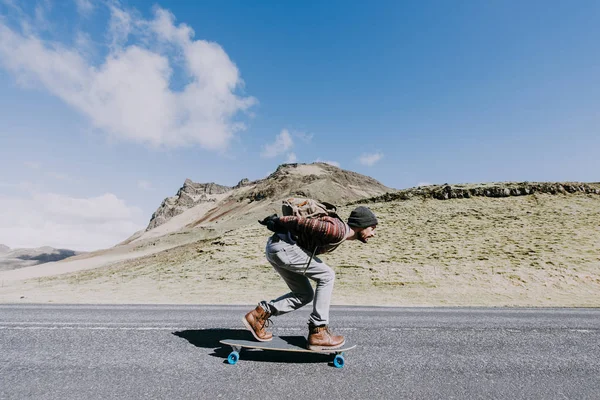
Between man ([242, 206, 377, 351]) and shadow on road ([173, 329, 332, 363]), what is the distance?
0.24 metres

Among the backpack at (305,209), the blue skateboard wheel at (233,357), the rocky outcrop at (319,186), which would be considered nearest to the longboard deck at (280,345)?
the blue skateboard wheel at (233,357)

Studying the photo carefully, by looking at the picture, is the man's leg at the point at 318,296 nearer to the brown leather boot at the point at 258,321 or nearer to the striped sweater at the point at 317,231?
the striped sweater at the point at 317,231

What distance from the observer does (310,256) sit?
14.3 feet

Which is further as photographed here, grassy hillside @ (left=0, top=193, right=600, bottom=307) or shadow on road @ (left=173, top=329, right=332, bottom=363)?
grassy hillside @ (left=0, top=193, right=600, bottom=307)

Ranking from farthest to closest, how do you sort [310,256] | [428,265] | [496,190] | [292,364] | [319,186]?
1. [319,186]
2. [496,190]
3. [428,265]
4. [310,256]
5. [292,364]

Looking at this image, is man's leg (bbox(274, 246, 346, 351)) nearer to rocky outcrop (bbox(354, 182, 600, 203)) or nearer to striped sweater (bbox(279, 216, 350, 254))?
striped sweater (bbox(279, 216, 350, 254))

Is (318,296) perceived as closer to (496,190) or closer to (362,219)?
(362,219)

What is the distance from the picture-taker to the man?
165 inches

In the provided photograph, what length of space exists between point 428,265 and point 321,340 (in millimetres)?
22480

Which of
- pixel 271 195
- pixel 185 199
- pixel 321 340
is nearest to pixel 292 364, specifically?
pixel 321 340

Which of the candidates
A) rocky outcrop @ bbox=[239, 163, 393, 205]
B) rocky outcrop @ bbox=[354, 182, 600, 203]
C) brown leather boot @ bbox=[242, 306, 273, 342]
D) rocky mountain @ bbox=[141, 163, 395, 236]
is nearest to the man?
brown leather boot @ bbox=[242, 306, 273, 342]

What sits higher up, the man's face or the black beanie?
the black beanie

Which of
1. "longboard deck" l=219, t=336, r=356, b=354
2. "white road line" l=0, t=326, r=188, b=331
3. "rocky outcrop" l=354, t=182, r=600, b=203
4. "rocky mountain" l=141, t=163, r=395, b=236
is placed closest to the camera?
"longboard deck" l=219, t=336, r=356, b=354

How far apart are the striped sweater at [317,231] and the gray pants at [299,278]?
0.17 meters
